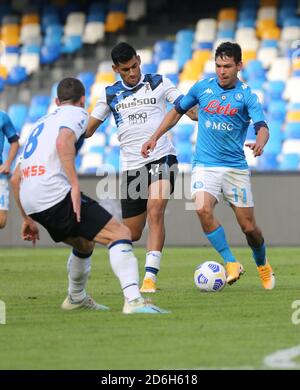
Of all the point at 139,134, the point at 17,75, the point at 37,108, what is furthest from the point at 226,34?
the point at 139,134

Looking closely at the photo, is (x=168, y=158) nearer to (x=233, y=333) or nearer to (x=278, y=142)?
(x=233, y=333)

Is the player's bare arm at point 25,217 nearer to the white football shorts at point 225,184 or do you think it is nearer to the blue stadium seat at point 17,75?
the white football shorts at point 225,184

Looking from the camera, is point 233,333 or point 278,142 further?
point 278,142

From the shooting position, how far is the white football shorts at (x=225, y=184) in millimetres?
10734

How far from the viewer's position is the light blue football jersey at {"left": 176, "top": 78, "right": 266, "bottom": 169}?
10.7 meters

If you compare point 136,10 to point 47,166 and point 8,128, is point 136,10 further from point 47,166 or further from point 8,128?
point 47,166

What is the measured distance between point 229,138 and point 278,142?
399 inches

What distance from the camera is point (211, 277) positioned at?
10484 mm

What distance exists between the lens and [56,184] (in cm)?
844

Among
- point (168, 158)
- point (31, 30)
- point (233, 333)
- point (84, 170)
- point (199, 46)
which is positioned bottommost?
point (233, 333)

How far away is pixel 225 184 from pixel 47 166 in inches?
109

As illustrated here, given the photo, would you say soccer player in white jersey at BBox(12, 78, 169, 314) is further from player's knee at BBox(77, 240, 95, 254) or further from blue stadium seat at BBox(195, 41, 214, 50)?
blue stadium seat at BBox(195, 41, 214, 50)

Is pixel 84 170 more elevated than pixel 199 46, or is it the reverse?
pixel 199 46

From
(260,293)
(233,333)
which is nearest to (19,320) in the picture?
(233,333)
